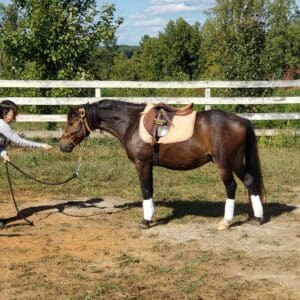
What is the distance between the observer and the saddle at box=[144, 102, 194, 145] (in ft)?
22.4

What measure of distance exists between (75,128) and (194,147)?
154cm

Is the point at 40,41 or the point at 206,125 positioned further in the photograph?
the point at 40,41

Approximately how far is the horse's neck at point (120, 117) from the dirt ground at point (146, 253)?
123 centimetres

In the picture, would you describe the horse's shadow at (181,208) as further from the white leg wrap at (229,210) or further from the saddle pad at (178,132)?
the saddle pad at (178,132)

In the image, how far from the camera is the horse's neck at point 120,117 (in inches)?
280

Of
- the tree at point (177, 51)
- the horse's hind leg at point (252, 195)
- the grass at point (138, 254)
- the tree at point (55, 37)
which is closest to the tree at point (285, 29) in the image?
the tree at point (177, 51)

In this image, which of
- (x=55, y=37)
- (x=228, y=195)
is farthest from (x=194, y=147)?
(x=55, y=37)

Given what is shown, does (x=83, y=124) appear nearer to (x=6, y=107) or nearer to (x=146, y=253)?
(x=6, y=107)

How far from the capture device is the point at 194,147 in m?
6.82

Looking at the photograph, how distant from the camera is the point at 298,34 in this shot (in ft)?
144

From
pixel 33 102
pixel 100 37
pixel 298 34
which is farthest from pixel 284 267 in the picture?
pixel 298 34

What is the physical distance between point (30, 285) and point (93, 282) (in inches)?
22.5

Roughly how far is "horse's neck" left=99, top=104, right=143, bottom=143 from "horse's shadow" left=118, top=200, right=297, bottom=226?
1307mm

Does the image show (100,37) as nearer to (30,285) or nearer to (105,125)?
(105,125)
